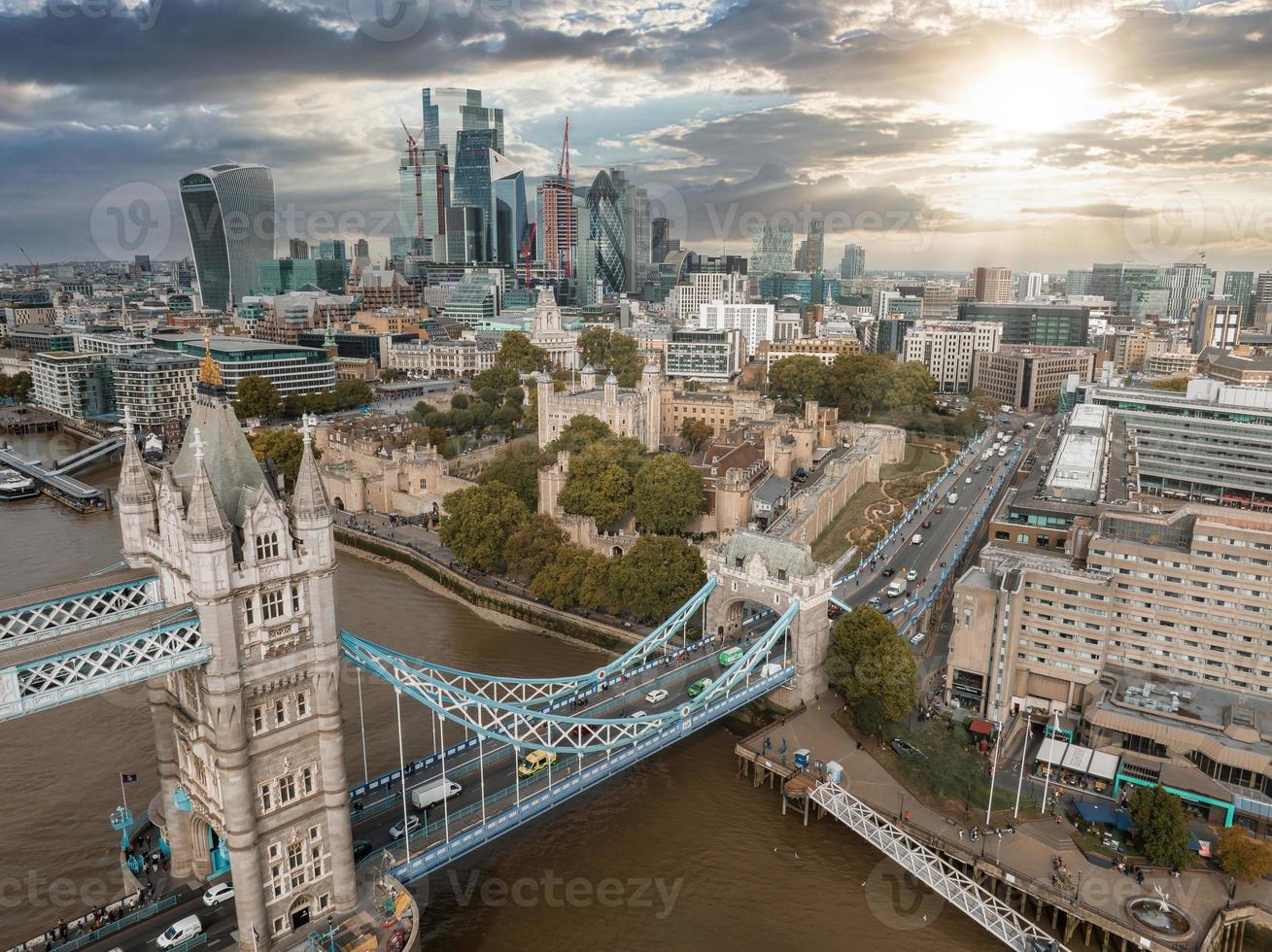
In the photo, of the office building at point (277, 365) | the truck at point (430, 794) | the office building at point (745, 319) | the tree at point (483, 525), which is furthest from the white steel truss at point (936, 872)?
the office building at point (745, 319)

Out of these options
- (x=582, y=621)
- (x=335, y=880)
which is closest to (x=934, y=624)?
(x=582, y=621)

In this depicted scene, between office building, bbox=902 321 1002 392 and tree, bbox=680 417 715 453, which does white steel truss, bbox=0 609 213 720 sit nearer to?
tree, bbox=680 417 715 453

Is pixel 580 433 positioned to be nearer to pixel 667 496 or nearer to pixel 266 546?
pixel 667 496

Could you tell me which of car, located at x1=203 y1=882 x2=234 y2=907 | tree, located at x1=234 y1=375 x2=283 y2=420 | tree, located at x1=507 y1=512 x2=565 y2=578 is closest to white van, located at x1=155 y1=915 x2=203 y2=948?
car, located at x1=203 y1=882 x2=234 y2=907

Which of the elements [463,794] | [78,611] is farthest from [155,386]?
[78,611]

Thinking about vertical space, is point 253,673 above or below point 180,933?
above

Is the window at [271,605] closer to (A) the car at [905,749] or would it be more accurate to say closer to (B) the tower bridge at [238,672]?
(B) the tower bridge at [238,672]

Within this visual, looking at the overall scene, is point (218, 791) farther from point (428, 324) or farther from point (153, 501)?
point (428, 324)
